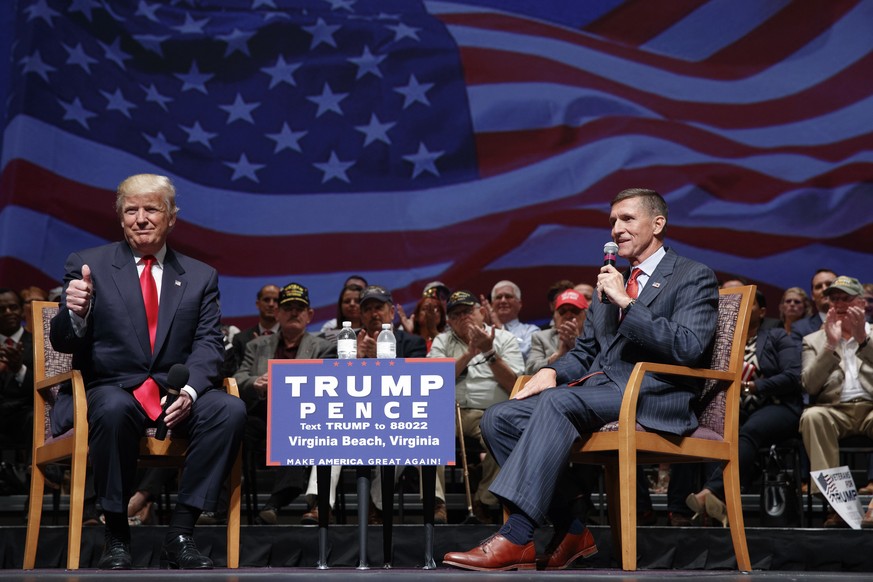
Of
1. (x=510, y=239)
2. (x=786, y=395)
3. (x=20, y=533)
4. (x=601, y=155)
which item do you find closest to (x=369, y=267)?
(x=510, y=239)

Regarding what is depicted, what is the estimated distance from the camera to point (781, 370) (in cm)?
602

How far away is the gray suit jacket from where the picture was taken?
6105mm

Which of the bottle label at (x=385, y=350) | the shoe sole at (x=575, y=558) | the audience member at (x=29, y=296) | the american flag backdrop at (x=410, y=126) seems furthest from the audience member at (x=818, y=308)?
the audience member at (x=29, y=296)

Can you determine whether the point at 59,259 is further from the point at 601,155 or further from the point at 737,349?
the point at 737,349

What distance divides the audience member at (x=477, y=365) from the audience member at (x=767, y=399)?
110 centimetres

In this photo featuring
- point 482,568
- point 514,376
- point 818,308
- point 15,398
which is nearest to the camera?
point 482,568

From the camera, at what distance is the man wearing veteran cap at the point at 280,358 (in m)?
5.84

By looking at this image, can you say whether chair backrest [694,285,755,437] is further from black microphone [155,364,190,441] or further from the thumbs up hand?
the thumbs up hand

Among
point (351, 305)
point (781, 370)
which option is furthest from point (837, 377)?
point (351, 305)

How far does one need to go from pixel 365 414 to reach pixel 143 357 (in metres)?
0.97

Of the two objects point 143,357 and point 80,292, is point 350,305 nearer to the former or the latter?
point 143,357

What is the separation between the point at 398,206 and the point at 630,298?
15.5ft

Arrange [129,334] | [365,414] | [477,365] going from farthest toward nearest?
1. [477,365]
2. [129,334]
3. [365,414]

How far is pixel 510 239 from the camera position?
828cm
